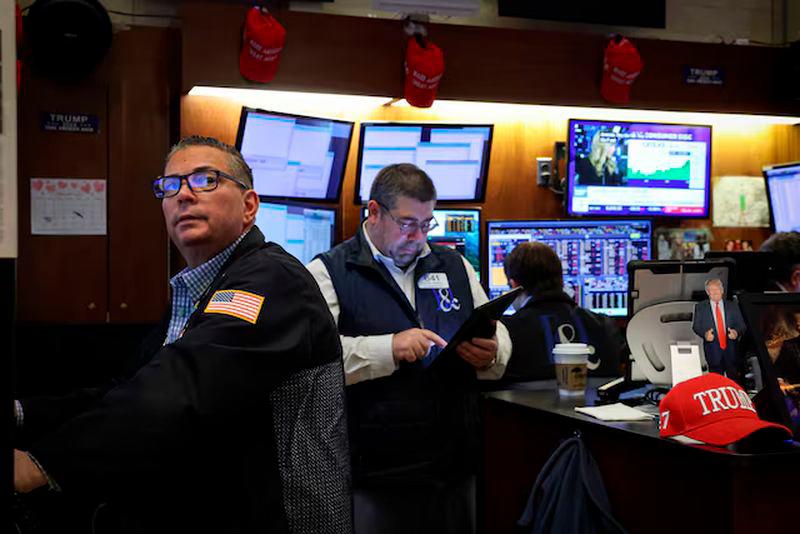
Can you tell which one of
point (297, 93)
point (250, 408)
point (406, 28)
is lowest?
point (250, 408)

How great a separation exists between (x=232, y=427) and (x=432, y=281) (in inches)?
61.4

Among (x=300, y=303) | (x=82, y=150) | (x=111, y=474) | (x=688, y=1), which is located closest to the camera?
(x=111, y=474)

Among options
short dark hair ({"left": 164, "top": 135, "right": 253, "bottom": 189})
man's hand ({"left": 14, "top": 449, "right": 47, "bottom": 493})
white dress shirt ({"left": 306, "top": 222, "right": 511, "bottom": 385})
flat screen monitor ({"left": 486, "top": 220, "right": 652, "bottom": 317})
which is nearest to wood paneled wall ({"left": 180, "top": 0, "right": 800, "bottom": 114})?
flat screen monitor ({"left": 486, "top": 220, "right": 652, "bottom": 317})

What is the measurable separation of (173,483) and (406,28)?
3.49m

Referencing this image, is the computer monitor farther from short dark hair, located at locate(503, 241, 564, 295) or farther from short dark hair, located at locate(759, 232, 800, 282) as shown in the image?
short dark hair, located at locate(503, 241, 564, 295)

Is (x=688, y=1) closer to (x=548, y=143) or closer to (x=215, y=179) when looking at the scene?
(x=548, y=143)

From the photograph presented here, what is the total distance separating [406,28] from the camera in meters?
4.70

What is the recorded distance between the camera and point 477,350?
291 centimetres

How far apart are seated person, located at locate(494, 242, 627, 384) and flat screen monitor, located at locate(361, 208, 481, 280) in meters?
1.03

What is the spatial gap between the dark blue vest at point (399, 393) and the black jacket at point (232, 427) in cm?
104

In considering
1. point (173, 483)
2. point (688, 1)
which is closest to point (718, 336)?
point (173, 483)

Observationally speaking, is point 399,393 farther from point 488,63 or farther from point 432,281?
point 488,63

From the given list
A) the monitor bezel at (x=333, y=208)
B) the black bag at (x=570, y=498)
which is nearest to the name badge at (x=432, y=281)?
the black bag at (x=570, y=498)

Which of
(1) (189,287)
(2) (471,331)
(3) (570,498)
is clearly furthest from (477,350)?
(1) (189,287)
